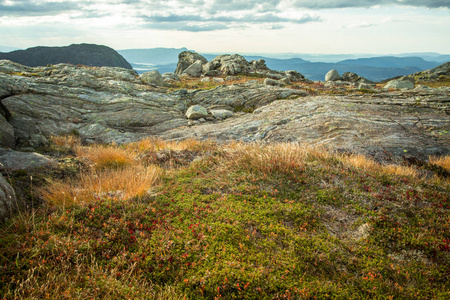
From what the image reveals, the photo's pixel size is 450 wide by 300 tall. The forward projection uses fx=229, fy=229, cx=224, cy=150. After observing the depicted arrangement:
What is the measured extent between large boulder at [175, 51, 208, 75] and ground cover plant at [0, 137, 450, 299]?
59489 mm

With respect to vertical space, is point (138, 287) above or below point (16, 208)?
below

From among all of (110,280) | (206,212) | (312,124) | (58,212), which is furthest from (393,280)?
(312,124)

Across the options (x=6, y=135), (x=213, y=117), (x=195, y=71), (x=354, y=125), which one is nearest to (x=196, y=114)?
(x=213, y=117)

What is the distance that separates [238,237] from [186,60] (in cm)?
6801

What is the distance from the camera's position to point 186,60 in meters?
66.3

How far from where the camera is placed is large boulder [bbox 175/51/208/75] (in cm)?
6343

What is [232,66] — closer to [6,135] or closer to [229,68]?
[229,68]

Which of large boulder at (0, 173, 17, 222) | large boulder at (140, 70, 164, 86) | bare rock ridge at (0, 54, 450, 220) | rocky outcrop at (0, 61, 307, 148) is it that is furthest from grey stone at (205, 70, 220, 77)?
large boulder at (0, 173, 17, 222)

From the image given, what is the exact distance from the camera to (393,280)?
452cm

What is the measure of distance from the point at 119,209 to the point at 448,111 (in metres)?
22.4

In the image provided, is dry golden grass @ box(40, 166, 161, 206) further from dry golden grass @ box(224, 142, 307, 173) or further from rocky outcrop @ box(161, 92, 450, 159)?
rocky outcrop @ box(161, 92, 450, 159)

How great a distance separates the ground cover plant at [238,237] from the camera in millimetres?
4160

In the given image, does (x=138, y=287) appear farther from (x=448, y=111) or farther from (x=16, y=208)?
(x=448, y=111)

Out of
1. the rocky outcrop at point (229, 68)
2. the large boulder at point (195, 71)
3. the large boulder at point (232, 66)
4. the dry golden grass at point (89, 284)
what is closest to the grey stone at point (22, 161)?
the dry golden grass at point (89, 284)
